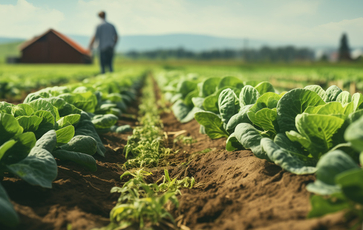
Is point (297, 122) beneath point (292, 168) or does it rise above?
above

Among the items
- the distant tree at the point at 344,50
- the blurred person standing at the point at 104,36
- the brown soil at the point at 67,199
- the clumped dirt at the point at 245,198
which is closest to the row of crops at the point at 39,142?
the brown soil at the point at 67,199

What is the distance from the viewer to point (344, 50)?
84062mm

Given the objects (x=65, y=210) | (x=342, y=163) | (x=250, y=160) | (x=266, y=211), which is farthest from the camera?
(x=250, y=160)

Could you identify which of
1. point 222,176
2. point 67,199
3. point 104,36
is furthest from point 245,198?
point 104,36

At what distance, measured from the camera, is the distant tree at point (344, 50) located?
7981cm

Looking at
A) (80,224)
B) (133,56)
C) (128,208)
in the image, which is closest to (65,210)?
(80,224)

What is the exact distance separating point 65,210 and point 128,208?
1.26ft

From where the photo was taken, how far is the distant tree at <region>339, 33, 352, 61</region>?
79812 mm

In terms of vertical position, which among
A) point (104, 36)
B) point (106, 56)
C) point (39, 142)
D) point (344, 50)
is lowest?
point (39, 142)

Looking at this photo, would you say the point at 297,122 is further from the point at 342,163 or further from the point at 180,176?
the point at 180,176

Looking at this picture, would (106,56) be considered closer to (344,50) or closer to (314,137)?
(314,137)

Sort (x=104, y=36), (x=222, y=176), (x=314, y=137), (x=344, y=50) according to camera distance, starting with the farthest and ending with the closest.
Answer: (x=344, y=50) → (x=104, y=36) → (x=222, y=176) → (x=314, y=137)

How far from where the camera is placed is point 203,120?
3.11m

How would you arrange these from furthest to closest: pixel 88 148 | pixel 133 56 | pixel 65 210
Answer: pixel 133 56 → pixel 88 148 → pixel 65 210
